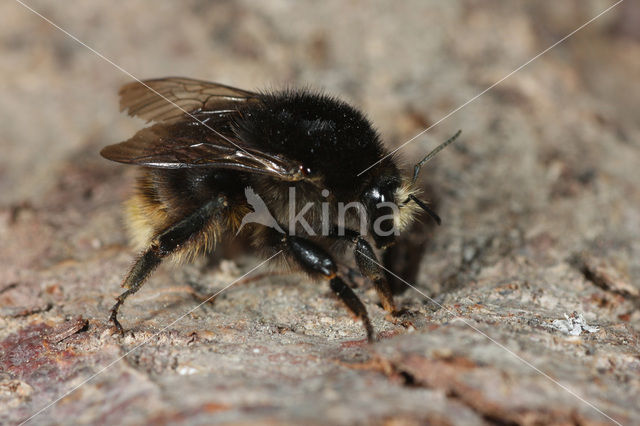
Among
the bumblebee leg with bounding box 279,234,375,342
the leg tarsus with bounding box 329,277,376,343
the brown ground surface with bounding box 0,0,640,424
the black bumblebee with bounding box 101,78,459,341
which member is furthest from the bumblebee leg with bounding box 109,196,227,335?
the leg tarsus with bounding box 329,277,376,343

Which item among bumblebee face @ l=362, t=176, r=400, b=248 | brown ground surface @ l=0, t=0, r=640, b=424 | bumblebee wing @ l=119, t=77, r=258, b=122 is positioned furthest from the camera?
bumblebee wing @ l=119, t=77, r=258, b=122

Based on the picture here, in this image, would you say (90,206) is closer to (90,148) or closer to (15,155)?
(90,148)

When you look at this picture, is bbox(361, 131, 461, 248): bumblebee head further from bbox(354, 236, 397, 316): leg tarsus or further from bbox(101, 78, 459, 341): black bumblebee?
bbox(354, 236, 397, 316): leg tarsus

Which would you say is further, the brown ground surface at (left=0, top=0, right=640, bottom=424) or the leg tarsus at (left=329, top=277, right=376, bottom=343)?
the leg tarsus at (left=329, top=277, right=376, bottom=343)

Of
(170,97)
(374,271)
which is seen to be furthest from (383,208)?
(170,97)

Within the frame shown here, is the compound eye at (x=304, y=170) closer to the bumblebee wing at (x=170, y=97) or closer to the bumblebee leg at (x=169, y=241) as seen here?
the bumblebee leg at (x=169, y=241)

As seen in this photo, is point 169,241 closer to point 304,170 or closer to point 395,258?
point 304,170
